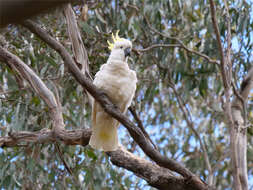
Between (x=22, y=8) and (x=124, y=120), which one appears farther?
(x=124, y=120)

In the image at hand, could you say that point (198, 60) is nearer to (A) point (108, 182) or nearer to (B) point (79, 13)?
(B) point (79, 13)

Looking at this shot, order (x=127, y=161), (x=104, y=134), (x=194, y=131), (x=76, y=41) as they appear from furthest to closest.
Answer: (x=194, y=131) < (x=76, y=41) < (x=104, y=134) < (x=127, y=161)

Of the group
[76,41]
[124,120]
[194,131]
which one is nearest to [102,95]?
[124,120]

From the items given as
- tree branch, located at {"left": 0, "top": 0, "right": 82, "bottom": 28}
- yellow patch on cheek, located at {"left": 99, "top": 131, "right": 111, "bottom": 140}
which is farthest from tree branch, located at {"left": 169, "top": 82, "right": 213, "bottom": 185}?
tree branch, located at {"left": 0, "top": 0, "right": 82, "bottom": 28}

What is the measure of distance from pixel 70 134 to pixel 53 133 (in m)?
0.14

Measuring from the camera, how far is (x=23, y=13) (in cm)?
46

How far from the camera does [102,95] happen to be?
76.1 inches

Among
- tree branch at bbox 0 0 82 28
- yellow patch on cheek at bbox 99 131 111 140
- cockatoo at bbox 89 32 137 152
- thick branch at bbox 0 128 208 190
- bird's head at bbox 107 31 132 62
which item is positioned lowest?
thick branch at bbox 0 128 208 190

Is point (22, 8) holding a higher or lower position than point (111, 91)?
lower

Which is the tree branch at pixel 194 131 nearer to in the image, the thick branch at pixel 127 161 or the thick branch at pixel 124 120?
the thick branch at pixel 127 161

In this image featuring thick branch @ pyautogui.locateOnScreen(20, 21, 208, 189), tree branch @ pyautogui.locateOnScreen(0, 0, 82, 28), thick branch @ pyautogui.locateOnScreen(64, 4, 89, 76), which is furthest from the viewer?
thick branch @ pyautogui.locateOnScreen(64, 4, 89, 76)

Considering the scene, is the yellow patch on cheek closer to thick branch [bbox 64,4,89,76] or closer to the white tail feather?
the white tail feather

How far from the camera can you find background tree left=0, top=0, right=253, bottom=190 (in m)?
2.24

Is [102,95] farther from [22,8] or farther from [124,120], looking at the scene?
[22,8]
